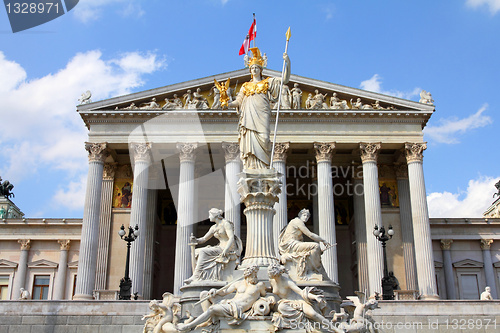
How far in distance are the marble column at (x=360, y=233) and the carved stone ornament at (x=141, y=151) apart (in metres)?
15.8

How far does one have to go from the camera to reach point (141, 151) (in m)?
38.6

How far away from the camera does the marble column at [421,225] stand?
3581 centimetres

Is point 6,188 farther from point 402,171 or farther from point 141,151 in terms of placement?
point 402,171

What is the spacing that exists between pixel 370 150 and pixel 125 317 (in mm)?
21936

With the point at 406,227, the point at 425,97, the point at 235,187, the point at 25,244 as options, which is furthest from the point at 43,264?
the point at 425,97

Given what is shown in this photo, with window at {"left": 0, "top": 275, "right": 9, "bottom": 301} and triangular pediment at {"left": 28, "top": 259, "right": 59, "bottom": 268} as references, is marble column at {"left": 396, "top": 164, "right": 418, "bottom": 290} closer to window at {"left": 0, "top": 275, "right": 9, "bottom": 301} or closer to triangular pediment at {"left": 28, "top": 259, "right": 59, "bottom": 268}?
triangular pediment at {"left": 28, "top": 259, "right": 59, "bottom": 268}

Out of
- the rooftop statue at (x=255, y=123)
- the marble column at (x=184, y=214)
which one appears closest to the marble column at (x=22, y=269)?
the marble column at (x=184, y=214)

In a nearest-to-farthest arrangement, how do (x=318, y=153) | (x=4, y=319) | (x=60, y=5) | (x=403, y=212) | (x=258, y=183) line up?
1. (x=258, y=183)
2. (x=60, y=5)
3. (x=4, y=319)
4. (x=318, y=153)
5. (x=403, y=212)

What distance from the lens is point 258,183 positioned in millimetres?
12562

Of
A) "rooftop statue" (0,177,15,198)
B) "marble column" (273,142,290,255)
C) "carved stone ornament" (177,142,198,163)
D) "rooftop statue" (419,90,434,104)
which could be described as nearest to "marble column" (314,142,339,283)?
"marble column" (273,142,290,255)

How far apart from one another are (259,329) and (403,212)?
33.9m

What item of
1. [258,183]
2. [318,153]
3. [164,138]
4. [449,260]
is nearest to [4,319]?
[258,183]

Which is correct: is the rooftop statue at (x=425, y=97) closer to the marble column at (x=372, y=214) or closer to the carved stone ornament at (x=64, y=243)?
the marble column at (x=372, y=214)

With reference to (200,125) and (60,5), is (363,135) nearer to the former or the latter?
(200,125)
